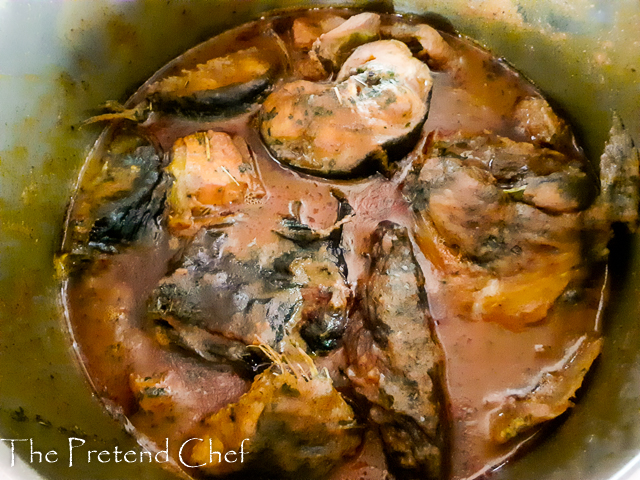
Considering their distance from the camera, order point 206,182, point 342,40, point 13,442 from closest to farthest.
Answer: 1. point 13,442
2. point 206,182
3. point 342,40

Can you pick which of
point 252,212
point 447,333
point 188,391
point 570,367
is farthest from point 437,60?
point 188,391

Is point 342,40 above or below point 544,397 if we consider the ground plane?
above

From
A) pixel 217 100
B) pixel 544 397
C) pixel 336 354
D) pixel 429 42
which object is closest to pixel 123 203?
pixel 217 100

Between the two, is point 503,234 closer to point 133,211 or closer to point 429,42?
point 429,42

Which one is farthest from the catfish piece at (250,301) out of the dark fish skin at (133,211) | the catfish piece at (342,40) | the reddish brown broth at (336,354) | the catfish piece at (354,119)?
the catfish piece at (342,40)

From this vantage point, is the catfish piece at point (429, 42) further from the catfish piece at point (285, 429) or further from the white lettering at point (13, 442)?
the white lettering at point (13, 442)

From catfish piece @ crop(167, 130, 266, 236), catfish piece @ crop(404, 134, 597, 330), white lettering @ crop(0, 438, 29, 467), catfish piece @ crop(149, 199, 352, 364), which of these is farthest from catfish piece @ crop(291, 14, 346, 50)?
white lettering @ crop(0, 438, 29, 467)
